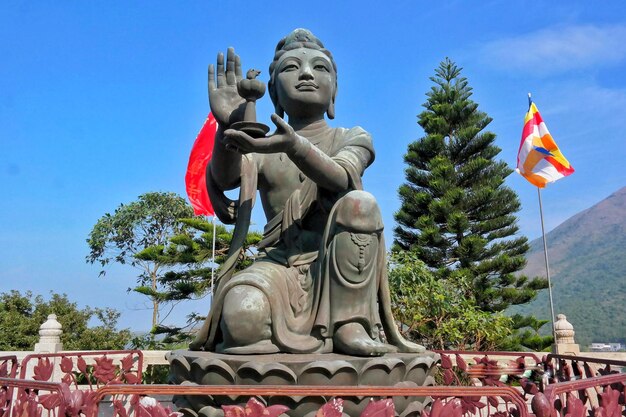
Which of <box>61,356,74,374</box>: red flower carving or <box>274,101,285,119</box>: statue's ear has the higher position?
<box>274,101,285,119</box>: statue's ear

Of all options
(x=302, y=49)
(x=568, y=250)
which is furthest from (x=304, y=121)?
(x=568, y=250)

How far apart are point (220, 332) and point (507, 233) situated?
1462 cm

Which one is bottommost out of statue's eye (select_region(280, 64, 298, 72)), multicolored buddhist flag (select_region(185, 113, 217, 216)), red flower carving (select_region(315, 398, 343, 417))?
red flower carving (select_region(315, 398, 343, 417))

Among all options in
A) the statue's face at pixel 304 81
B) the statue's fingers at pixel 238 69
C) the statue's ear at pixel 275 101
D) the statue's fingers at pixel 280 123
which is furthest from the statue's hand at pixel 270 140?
the statue's ear at pixel 275 101

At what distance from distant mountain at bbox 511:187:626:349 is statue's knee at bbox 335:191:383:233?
32.7 metres

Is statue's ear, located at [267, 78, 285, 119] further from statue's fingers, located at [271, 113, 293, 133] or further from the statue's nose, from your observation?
statue's fingers, located at [271, 113, 293, 133]

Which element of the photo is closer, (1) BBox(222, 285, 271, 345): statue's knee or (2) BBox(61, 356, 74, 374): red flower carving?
(1) BBox(222, 285, 271, 345): statue's knee

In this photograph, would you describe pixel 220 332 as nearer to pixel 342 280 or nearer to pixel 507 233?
pixel 342 280

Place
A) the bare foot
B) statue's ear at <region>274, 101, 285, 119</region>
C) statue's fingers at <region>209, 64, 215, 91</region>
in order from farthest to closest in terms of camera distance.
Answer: statue's ear at <region>274, 101, 285, 119</region> → statue's fingers at <region>209, 64, 215, 91</region> → the bare foot

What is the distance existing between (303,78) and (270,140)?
0.85 metres

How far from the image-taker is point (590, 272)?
87.9 metres

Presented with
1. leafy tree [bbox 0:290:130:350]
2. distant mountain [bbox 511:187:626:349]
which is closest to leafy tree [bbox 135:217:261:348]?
leafy tree [bbox 0:290:130:350]

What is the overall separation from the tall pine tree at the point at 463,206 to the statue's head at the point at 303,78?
12.2 m

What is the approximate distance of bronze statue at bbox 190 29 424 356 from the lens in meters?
2.73
